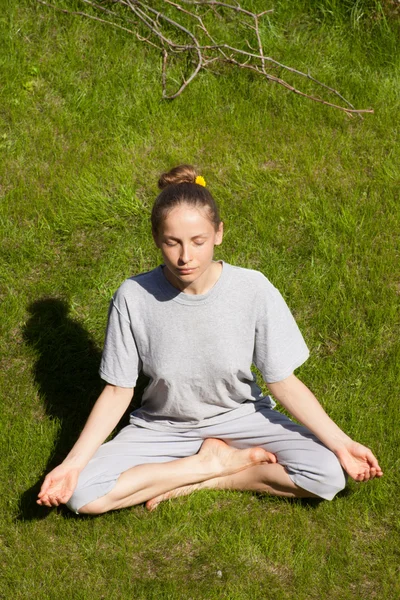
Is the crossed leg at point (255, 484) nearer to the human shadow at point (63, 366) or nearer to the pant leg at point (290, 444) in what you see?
the pant leg at point (290, 444)

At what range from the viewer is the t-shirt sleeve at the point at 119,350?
4102 mm

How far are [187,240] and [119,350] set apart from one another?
65 centimetres

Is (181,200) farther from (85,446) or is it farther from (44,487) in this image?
(44,487)

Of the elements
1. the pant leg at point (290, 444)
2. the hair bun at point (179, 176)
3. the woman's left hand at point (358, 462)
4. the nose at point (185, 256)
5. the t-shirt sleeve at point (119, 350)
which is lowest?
the pant leg at point (290, 444)

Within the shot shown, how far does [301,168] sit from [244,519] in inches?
90.3

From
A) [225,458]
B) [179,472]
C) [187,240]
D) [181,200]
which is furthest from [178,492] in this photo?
[181,200]

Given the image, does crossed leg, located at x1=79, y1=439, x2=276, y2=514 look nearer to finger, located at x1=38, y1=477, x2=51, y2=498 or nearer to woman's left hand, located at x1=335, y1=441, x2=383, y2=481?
finger, located at x1=38, y1=477, x2=51, y2=498

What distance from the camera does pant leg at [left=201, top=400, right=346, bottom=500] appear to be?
160 inches

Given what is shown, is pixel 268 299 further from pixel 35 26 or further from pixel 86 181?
pixel 35 26

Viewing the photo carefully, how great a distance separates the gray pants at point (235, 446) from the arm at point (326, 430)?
0.22ft

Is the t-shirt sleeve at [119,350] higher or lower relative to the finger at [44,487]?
higher

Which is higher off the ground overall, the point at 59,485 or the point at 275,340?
the point at 275,340

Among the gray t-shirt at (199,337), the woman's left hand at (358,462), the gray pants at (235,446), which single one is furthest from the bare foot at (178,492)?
the woman's left hand at (358,462)

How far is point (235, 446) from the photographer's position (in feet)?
14.4
